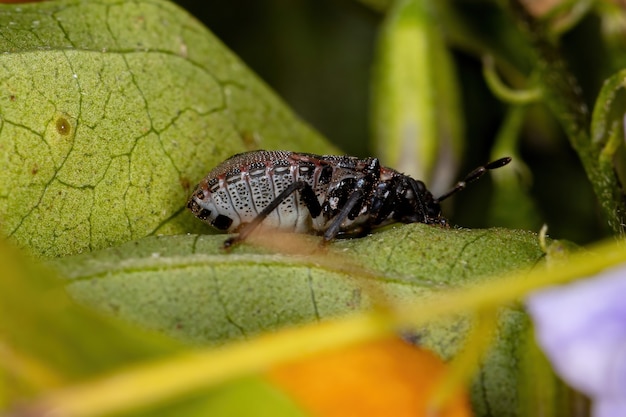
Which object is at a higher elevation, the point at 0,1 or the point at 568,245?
the point at 0,1

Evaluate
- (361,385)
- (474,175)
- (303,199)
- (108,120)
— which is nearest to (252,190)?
(303,199)

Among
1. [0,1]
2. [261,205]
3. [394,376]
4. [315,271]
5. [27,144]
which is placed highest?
[0,1]

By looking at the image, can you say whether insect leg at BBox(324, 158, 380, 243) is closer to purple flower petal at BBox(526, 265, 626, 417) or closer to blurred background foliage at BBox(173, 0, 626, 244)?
blurred background foliage at BBox(173, 0, 626, 244)

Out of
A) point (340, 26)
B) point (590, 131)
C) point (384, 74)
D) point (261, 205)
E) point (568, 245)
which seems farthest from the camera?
point (340, 26)

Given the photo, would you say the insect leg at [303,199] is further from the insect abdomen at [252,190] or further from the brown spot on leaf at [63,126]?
the brown spot on leaf at [63,126]

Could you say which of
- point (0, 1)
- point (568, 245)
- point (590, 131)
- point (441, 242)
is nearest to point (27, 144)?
point (0, 1)

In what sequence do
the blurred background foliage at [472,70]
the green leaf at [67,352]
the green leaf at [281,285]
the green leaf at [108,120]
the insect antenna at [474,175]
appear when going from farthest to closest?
the blurred background foliage at [472,70] < the insect antenna at [474,175] < the green leaf at [108,120] < the green leaf at [281,285] < the green leaf at [67,352]

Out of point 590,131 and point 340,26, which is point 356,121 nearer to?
point 340,26

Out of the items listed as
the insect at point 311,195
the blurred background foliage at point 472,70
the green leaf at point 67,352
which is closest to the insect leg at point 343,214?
the insect at point 311,195
